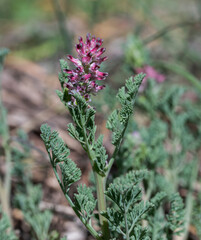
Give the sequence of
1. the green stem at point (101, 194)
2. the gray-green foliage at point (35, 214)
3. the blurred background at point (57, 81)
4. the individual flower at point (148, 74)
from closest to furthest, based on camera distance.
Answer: the green stem at point (101, 194), the gray-green foliage at point (35, 214), the blurred background at point (57, 81), the individual flower at point (148, 74)

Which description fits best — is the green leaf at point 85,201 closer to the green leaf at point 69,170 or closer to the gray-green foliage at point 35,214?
the green leaf at point 69,170

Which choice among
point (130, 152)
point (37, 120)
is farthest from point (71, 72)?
point (37, 120)

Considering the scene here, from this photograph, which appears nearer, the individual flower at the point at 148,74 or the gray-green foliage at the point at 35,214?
the gray-green foliage at the point at 35,214

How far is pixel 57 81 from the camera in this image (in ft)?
16.6

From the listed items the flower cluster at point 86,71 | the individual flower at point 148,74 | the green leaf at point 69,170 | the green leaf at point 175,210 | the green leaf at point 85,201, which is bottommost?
the green leaf at point 175,210

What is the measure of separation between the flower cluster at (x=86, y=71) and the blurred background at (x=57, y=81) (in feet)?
2.46

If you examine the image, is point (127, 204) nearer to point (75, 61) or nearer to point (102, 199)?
point (102, 199)

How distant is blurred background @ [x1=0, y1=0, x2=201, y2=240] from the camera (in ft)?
7.42

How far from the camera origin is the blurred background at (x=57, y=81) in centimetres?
226

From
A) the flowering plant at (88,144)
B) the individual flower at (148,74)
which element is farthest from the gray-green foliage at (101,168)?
the individual flower at (148,74)

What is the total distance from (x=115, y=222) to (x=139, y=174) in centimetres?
21

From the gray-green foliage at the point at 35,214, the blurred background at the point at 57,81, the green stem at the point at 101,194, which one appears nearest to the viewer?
the green stem at the point at 101,194

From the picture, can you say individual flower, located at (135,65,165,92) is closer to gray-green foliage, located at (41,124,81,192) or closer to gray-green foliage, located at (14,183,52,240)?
gray-green foliage, located at (14,183,52,240)

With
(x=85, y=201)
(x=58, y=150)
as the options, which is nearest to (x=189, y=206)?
(x=85, y=201)
